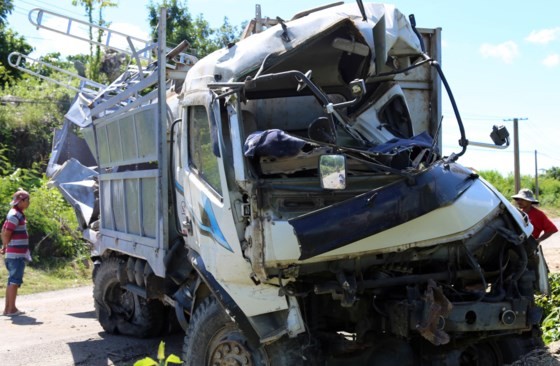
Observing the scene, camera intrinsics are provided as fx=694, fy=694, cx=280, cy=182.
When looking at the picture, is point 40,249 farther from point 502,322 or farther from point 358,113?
point 502,322

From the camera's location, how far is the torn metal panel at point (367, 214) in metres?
4.00

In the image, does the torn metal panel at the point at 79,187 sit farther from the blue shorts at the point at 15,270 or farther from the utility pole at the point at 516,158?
the utility pole at the point at 516,158

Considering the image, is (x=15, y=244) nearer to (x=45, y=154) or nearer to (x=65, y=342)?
(x=65, y=342)

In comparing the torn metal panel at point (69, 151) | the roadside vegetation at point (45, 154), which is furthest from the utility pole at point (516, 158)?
the torn metal panel at point (69, 151)

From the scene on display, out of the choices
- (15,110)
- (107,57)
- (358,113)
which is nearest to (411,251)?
(358,113)

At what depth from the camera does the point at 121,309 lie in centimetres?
789

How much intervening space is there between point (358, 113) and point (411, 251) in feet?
5.11

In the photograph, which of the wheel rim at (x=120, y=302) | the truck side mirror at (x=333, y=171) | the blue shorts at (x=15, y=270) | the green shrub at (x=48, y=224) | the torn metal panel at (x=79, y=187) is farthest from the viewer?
the green shrub at (x=48, y=224)

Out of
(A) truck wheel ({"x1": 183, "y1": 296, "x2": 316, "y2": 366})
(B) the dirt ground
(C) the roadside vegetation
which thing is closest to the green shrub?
(C) the roadside vegetation

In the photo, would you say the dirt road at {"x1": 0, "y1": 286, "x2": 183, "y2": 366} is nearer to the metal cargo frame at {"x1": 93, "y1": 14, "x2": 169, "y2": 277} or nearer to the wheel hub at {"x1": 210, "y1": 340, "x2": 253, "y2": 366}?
the metal cargo frame at {"x1": 93, "y1": 14, "x2": 169, "y2": 277}

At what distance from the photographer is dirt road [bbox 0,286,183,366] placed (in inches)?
264

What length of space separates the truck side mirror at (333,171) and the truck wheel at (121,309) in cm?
413

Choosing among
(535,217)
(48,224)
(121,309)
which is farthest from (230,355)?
(48,224)

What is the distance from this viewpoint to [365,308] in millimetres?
4641
